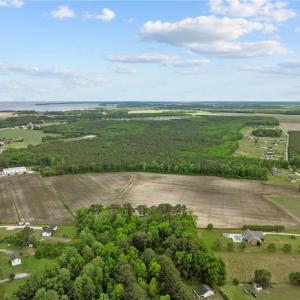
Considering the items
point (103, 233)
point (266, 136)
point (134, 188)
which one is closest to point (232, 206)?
point (134, 188)

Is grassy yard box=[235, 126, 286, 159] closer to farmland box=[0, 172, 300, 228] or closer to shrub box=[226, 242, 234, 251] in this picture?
farmland box=[0, 172, 300, 228]

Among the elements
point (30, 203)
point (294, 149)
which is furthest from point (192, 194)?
point (294, 149)

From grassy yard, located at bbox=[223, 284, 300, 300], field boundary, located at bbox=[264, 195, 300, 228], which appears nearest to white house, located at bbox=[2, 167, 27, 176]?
field boundary, located at bbox=[264, 195, 300, 228]

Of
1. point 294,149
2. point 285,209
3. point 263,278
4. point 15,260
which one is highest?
point 294,149

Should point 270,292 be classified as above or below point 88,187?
below

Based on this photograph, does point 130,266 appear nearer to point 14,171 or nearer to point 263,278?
point 263,278

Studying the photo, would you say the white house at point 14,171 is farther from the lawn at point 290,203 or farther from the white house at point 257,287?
the white house at point 257,287

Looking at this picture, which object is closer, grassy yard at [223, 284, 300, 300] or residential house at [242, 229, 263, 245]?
grassy yard at [223, 284, 300, 300]

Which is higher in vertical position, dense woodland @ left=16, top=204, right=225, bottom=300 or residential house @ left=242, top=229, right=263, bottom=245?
dense woodland @ left=16, top=204, right=225, bottom=300
